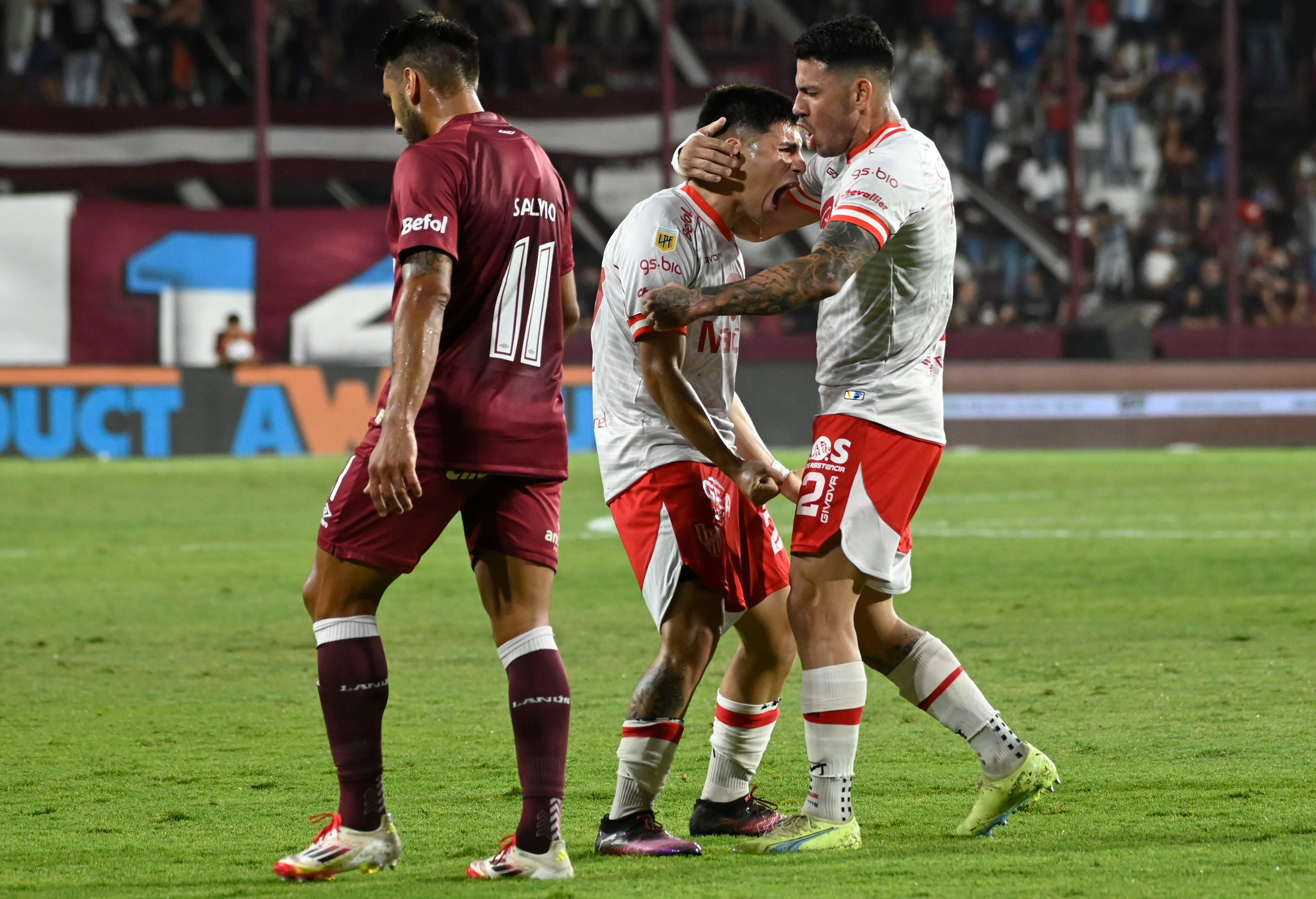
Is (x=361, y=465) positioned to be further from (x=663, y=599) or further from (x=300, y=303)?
(x=300, y=303)

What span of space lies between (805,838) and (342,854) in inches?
43.0

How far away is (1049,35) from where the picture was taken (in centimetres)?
2772

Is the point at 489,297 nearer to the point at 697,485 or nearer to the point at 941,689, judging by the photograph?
the point at 697,485

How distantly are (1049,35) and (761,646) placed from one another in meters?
24.9

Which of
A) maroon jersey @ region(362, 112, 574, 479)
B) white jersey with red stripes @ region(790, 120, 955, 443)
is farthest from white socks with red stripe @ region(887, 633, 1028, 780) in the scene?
maroon jersey @ region(362, 112, 574, 479)

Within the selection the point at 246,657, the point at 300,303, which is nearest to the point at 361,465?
the point at 246,657

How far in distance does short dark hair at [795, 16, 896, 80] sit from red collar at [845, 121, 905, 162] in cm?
12

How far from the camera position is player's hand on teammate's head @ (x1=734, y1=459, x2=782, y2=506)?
4.24 metres

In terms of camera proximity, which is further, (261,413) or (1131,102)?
(1131,102)

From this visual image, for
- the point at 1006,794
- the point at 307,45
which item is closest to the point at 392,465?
the point at 1006,794

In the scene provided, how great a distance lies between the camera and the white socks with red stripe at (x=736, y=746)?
4.48 meters

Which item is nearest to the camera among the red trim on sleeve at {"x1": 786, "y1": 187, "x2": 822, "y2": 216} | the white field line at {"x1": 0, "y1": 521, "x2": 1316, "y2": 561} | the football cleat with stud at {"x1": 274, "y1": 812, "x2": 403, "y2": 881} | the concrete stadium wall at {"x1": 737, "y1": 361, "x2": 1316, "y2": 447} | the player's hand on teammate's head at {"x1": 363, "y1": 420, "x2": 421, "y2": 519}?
the player's hand on teammate's head at {"x1": 363, "y1": 420, "x2": 421, "y2": 519}

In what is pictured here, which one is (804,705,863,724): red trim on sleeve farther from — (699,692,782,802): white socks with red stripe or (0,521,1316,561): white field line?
(0,521,1316,561): white field line

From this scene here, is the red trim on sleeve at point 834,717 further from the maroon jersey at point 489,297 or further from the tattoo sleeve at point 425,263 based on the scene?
the tattoo sleeve at point 425,263
